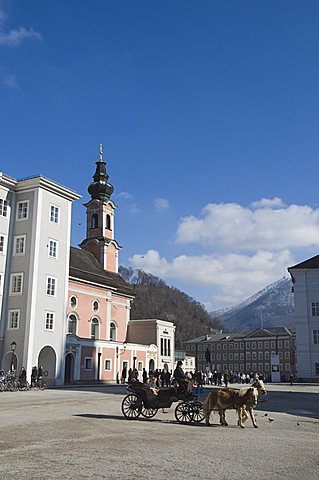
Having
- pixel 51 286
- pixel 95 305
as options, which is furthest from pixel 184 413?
pixel 95 305

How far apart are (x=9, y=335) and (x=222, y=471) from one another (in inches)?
1400

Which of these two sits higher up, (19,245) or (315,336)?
(19,245)

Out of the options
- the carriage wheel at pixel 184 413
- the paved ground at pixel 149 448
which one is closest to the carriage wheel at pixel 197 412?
the carriage wheel at pixel 184 413

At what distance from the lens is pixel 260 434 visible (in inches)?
532

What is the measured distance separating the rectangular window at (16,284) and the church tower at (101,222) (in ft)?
85.8

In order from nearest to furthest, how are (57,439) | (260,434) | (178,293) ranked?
(57,439) → (260,434) → (178,293)

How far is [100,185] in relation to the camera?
237ft

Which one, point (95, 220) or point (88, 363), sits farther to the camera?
point (95, 220)

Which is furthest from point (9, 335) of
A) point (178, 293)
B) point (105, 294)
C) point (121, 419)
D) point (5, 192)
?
point (178, 293)

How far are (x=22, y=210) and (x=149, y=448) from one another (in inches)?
1408

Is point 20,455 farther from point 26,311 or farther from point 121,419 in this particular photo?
point 26,311

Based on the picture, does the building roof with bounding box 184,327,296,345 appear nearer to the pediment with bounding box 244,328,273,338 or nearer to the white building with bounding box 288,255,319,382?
the pediment with bounding box 244,328,273,338

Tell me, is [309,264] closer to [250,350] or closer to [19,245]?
[19,245]

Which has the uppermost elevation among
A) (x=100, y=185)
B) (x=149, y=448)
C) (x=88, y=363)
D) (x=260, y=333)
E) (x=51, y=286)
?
(x=100, y=185)
